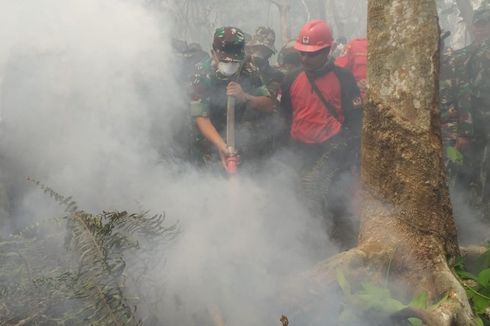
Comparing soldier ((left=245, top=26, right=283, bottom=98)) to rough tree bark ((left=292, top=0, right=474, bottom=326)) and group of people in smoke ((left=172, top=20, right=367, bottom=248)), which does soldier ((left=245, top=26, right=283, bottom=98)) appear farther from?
rough tree bark ((left=292, top=0, right=474, bottom=326))

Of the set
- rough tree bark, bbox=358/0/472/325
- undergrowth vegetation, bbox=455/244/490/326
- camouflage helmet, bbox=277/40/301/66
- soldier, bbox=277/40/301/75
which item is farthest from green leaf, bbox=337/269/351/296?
camouflage helmet, bbox=277/40/301/66

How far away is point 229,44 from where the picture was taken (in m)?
4.20

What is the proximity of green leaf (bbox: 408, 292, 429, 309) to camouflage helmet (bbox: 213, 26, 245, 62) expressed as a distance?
8.09ft

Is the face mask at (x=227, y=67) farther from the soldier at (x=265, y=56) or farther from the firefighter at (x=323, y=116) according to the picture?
the firefighter at (x=323, y=116)

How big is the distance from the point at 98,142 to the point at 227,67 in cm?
136

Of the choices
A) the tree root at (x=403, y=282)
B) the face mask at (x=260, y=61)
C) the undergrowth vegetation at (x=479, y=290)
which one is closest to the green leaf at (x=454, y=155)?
the undergrowth vegetation at (x=479, y=290)

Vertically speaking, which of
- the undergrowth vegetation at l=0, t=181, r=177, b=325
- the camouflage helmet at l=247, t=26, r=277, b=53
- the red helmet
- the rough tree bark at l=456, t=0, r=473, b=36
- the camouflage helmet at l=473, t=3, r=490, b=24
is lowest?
the undergrowth vegetation at l=0, t=181, r=177, b=325

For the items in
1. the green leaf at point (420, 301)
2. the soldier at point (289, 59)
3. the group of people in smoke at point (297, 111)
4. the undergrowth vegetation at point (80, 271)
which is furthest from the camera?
the soldier at point (289, 59)

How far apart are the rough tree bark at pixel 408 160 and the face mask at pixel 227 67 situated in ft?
4.36

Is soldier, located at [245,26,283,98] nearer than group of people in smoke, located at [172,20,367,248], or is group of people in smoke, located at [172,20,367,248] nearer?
group of people in smoke, located at [172,20,367,248]

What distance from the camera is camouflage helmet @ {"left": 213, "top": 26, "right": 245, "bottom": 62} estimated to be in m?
4.18

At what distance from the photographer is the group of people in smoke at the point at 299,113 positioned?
4320 millimetres

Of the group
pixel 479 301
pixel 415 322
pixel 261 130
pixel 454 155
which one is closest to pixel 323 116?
pixel 261 130

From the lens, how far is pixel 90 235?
2523 millimetres
